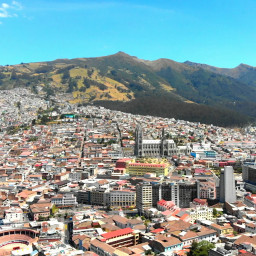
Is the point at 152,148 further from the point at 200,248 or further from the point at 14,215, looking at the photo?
the point at 200,248

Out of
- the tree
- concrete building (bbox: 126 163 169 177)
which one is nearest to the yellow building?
concrete building (bbox: 126 163 169 177)

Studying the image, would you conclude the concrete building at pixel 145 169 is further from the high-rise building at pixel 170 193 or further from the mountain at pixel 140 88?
the mountain at pixel 140 88

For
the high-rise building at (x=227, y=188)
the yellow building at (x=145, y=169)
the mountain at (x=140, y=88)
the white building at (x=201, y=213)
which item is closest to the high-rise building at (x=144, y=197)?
the white building at (x=201, y=213)

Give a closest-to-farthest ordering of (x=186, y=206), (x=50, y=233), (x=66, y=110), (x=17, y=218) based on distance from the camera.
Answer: (x=50, y=233) → (x=17, y=218) → (x=186, y=206) → (x=66, y=110)

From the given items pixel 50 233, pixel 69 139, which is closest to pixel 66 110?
pixel 69 139

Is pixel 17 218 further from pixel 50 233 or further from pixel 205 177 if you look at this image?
pixel 205 177
